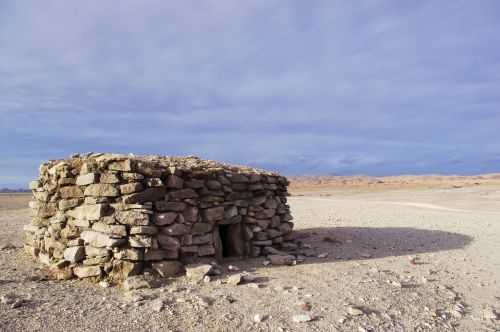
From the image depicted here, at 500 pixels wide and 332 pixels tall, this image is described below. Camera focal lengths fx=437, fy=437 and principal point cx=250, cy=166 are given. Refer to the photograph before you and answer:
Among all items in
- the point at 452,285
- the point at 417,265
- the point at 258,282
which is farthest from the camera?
the point at 417,265

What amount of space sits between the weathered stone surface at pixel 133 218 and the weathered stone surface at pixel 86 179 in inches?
35.7

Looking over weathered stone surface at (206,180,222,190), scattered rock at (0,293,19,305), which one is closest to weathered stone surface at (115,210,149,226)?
weathered stone surface at (206,180,222,190)

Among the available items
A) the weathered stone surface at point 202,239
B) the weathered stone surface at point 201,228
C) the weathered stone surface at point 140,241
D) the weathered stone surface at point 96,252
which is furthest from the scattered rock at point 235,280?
the weathered stone surface at point 96,252

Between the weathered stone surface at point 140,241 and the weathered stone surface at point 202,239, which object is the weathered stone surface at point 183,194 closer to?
the weathered stone surface at point 202,239

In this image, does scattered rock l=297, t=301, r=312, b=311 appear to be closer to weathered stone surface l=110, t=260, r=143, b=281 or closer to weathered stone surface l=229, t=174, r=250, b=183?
weathered stone surface l=110, t=260, r=143, b=281

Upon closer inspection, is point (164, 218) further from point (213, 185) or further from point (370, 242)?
point (370, 242)

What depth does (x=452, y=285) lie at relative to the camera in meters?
8.42

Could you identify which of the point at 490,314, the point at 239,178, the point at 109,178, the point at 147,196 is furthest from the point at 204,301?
the point at 490,314

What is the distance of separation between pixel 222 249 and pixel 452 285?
15.6ft

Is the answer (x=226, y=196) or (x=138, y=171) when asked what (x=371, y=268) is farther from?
(x=138, y=171)

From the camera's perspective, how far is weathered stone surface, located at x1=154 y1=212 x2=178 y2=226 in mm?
8219

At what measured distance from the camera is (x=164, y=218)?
8.26 metres

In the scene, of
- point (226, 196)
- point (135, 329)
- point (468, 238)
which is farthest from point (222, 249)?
point (468, 238)

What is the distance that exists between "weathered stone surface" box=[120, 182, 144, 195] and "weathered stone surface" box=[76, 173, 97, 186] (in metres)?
0.63
